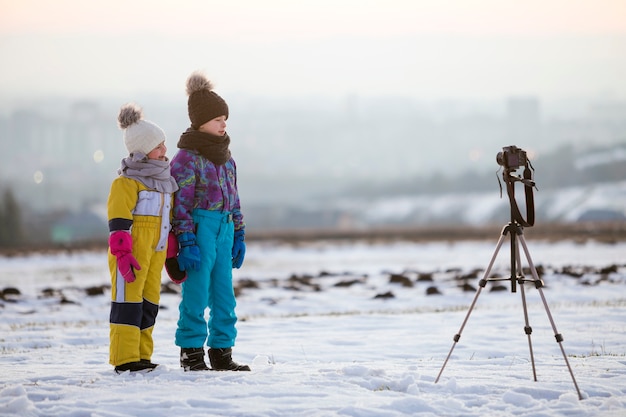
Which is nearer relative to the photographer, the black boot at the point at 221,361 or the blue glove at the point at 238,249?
the black boot at the point at 221,361

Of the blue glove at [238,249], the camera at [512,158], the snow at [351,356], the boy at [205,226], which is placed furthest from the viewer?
the blue glove at [238,249]

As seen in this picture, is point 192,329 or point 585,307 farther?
point 585,307

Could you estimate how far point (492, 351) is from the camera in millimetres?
9398

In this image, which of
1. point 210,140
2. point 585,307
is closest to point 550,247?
point 585,307

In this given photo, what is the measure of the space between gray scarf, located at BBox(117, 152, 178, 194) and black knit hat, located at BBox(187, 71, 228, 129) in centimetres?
65

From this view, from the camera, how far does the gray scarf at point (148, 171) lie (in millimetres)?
7605

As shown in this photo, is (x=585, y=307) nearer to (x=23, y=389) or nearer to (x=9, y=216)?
(x=23, y=389)

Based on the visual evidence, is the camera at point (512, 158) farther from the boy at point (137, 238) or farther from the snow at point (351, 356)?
the boy at point (137, 238)

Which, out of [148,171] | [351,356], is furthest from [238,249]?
[351,356]

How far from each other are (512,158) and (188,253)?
298 cm

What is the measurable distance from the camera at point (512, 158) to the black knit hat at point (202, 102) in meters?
2.79

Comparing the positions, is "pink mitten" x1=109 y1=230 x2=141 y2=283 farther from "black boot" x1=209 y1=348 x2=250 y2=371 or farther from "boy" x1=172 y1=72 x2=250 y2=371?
"black boot" x1=209 y1=348 x2=250 y2=371

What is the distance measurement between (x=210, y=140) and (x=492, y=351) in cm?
403

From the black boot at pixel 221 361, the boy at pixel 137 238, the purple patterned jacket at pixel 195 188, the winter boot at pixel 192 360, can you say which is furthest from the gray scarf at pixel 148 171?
the black boot at pixel 221 361
